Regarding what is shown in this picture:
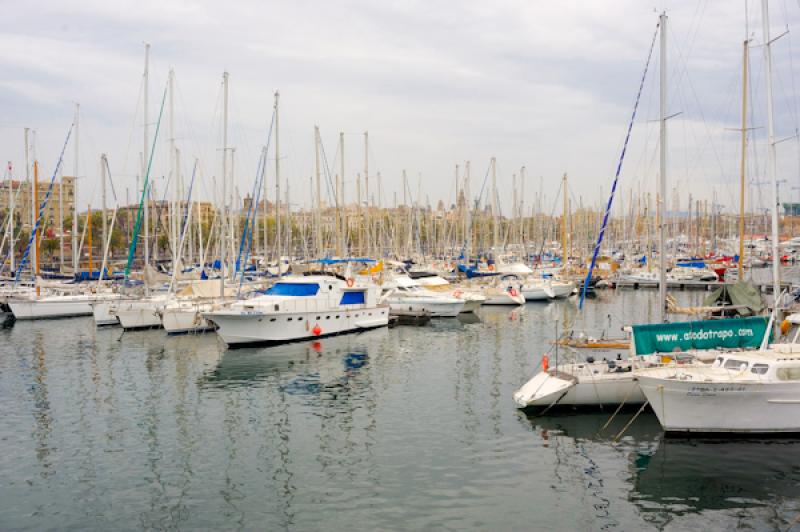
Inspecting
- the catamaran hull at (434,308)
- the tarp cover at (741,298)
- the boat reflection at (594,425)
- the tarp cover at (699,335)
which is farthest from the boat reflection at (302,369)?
the tarp cover at (741,298)

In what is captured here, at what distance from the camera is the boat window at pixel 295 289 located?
135ft

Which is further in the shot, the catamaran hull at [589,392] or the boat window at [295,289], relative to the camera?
the boat window at [295,289]

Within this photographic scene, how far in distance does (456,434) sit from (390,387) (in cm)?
733

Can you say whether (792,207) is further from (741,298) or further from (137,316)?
(137,316)

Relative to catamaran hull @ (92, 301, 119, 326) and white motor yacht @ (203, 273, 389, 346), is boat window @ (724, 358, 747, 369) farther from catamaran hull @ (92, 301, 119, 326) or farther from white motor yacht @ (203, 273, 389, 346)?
catamaran hull @ (92, 301, 119, 326)

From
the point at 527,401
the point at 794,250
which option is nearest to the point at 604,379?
the point at 527,401

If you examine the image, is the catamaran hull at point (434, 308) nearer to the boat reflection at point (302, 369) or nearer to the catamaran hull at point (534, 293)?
the boat reflection at point (302, 369)

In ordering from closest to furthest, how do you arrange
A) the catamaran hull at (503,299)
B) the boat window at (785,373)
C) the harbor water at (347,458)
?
the harbor water at (347,458) < the boat window at (785,373) < the catamaran hull at (503,299)

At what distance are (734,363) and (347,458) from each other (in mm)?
12835

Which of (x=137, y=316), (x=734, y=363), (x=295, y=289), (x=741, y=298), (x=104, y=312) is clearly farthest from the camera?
(x=104, y=312)

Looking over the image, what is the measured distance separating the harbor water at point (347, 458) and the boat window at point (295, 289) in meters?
8.34

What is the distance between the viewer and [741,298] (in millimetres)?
34344

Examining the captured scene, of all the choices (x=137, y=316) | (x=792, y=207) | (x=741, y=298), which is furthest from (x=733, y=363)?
(x=792, y=207)

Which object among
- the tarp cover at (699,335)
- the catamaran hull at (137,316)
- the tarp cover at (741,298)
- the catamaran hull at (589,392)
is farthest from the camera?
the catamaran hull at (137,316)
